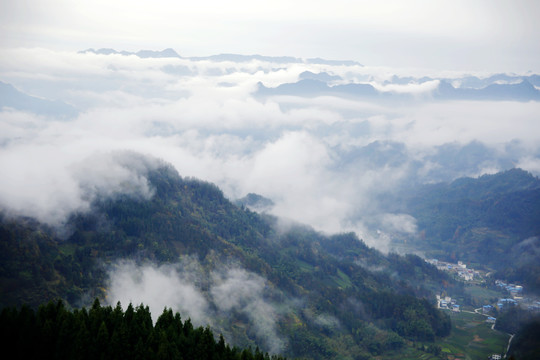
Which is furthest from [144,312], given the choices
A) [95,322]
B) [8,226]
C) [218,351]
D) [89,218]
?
[89,218]

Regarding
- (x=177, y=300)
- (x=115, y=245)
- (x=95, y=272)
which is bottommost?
(x=177, y=300)

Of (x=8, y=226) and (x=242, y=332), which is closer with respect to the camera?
(x=8, y=226)

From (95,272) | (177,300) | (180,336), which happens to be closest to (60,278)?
(95,272)

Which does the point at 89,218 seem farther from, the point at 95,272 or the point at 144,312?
the point at 144,312

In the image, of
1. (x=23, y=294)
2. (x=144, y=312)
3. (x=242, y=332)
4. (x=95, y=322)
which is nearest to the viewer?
(x=95, y=322)

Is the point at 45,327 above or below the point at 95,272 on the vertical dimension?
below

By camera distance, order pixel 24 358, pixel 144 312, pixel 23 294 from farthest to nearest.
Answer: pixel 23 294, pixel 144 312, pixel 24 358
